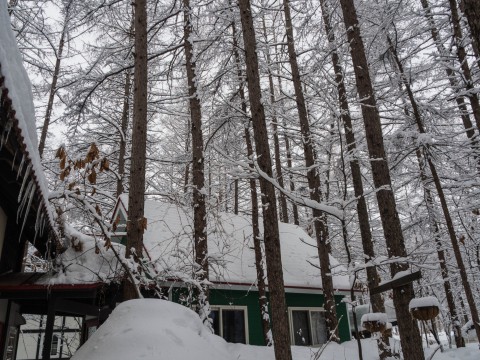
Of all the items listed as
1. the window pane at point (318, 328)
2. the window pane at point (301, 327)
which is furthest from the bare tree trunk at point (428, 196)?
the window pane at point (301, 327)

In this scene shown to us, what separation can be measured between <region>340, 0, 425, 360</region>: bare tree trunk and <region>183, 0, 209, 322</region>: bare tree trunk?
380 cm

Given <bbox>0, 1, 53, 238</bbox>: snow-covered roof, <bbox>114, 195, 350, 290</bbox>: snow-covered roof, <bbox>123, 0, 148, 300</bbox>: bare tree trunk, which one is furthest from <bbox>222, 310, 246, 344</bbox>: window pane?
<bbox>0, 1, 53, 238</bbox>: snow-covered roof

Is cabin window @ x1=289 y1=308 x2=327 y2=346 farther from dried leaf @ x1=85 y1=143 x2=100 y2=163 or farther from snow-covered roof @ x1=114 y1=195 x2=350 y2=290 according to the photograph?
dried leaf @ x1=85 y1=143 x2=100 y2=163

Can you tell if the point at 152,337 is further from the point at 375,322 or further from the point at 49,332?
the point at 49,332

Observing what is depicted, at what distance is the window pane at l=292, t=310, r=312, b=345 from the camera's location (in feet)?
42.4

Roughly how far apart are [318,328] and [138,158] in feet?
32.8

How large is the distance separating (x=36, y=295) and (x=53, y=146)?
1458 centimetres

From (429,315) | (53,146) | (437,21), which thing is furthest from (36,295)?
(53,146)

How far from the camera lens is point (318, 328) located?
13578mm

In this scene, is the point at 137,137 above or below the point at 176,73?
below

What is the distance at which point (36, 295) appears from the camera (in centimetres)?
759

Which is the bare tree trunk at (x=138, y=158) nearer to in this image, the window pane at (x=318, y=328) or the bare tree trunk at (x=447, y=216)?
the bare tree trunk at (x=447, y=216)

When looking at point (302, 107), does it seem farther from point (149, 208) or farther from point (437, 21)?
point (149, 208)

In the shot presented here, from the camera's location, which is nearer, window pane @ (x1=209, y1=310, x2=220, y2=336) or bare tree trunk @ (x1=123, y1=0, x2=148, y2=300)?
bare tree trunk @ (x1=123, y1=0, x2=148, y2=300)
